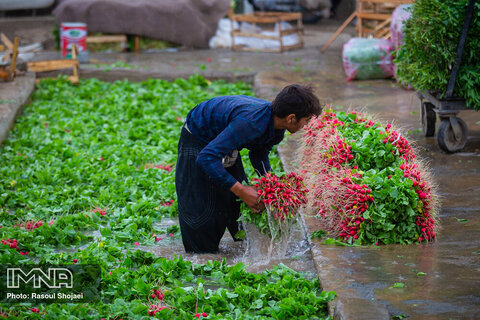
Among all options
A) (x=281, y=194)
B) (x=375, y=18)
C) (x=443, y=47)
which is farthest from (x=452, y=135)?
(x=375, y=18)

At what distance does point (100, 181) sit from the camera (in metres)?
5.44

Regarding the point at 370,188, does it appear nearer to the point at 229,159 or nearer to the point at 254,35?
the point at 229,159

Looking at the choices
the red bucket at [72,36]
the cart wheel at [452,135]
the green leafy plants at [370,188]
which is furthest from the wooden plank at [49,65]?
the green leafy plants at [370,188]

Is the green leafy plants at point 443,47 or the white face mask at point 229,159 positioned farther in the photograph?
the green leafy plants at point 443,47

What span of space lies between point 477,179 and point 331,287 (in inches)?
87.7

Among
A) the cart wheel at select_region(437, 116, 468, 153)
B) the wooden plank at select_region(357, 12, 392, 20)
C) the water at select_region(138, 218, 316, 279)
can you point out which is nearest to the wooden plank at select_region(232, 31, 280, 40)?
the wooden plank at select_region(357, 12, 392, 20)

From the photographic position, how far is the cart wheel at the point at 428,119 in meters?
5.95

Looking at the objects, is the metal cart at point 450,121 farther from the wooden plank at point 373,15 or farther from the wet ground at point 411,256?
the wooden plank at point 373,15

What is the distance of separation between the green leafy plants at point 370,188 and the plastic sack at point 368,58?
14.1 feet

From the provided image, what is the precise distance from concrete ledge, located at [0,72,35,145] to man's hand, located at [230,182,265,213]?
4027 mm

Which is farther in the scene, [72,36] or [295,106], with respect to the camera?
[72,36]

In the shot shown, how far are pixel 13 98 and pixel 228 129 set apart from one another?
5189 mm

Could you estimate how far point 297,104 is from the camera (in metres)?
3.36

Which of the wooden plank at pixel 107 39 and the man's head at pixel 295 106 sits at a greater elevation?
the man's head at pixel 295 106
